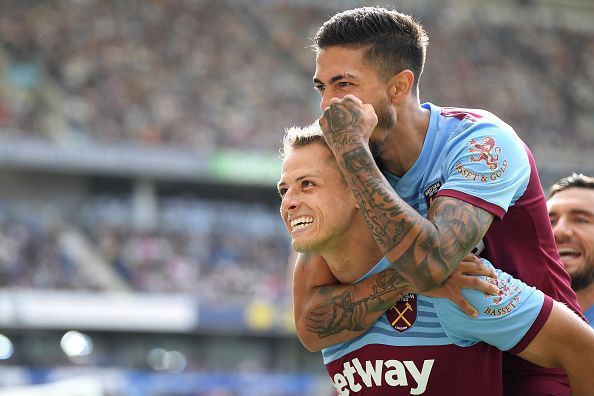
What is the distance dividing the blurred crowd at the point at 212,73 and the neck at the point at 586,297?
66.1ft

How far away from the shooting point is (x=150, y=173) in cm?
2539

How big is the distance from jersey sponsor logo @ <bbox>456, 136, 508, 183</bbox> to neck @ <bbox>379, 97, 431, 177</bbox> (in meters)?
0.32

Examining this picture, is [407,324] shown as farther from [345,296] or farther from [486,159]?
[486,159]

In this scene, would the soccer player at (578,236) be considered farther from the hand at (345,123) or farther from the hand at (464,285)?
the hand at (345,123)

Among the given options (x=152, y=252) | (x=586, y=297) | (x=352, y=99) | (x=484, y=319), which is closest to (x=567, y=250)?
(x=586, y=297)

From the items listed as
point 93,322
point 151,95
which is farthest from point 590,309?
point 151,95

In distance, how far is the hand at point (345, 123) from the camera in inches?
140

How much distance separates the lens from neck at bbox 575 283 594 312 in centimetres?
511

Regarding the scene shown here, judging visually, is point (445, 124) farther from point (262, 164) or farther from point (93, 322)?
point (262, 164)

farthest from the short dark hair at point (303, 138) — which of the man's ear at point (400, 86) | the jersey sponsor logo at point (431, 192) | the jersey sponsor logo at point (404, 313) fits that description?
the jersey sponsor logo at point (404, 313)

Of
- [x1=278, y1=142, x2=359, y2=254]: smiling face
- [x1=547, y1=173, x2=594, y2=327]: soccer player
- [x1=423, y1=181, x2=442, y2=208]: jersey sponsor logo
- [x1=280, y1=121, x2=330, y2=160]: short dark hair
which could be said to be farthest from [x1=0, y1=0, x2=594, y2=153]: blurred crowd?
[x1=423, y1=181, x2=442, y2=208]: jersey sponsor logo

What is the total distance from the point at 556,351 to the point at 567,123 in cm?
2749

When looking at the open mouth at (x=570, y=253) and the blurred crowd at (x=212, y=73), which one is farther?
the blurred crowd at (x=212, y=73)

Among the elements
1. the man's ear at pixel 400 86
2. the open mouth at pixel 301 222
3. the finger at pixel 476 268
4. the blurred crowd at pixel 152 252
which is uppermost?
the blurred crowd at pixel 152 252
